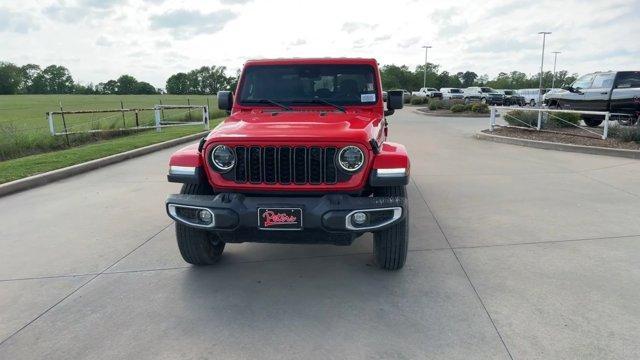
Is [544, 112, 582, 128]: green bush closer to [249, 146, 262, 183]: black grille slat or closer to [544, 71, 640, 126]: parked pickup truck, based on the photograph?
[544, 71, 640, 126]: parked pickup truck

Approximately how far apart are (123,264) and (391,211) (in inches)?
100

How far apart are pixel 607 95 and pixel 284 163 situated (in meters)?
14.4

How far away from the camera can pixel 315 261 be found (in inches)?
172

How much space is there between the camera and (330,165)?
3502mm

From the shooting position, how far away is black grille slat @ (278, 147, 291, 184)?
3.52 m

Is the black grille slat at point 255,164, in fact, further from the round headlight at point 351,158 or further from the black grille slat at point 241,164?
the round headlight at point 351,158

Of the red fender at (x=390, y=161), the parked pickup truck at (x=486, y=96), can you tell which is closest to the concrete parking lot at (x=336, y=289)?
the red fender at (x=390, y=161)

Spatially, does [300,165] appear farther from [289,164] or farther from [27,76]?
[27,76]

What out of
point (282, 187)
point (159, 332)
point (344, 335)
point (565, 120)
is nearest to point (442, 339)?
point (344, 335)

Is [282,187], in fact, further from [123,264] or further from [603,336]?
[603,336]

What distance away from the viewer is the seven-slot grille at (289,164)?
350 cm

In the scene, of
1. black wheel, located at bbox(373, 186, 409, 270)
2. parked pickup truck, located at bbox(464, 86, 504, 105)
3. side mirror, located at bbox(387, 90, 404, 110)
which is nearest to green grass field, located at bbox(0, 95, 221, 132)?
side mirror, located at bbox(387, 90, 404, 110)

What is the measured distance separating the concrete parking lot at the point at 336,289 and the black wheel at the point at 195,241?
13 cm

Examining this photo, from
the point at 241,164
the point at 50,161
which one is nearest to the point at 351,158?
the point at 241,164
